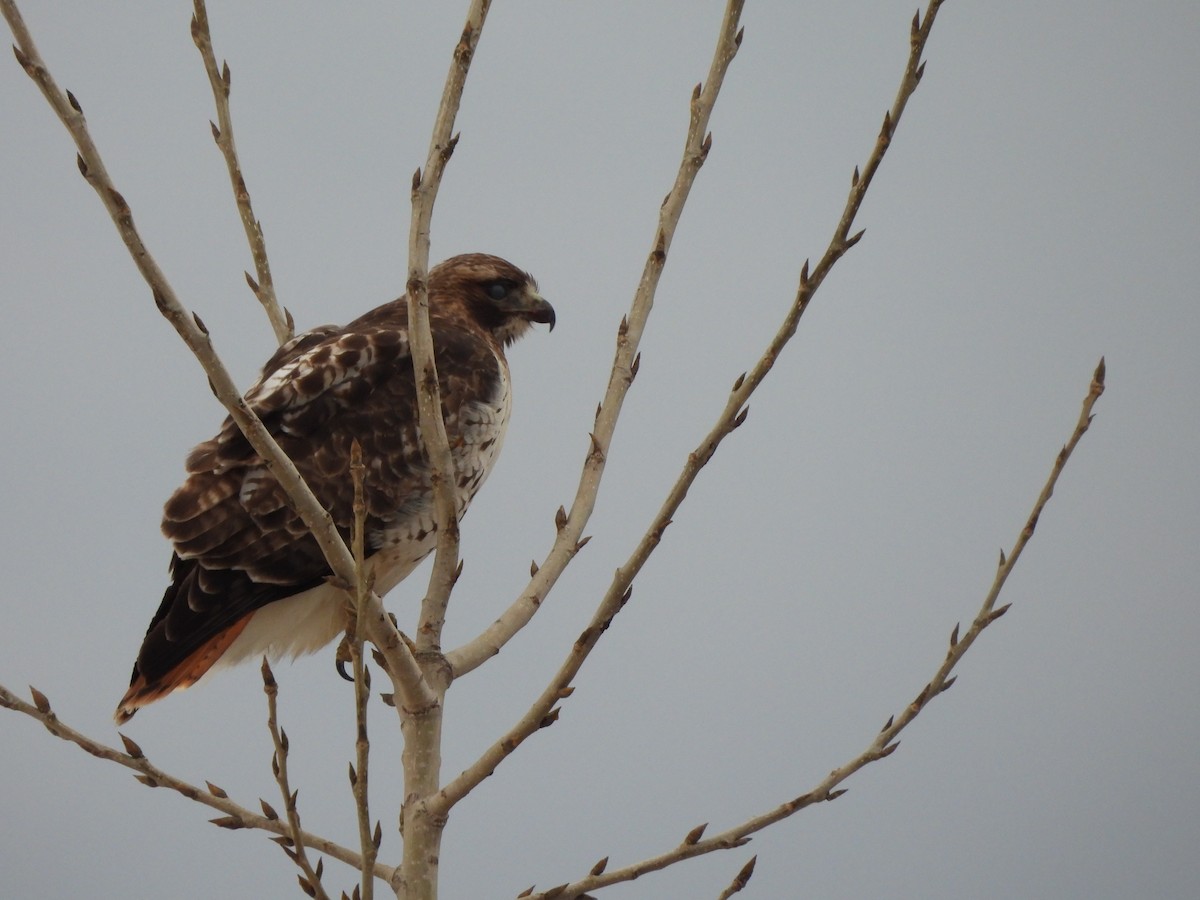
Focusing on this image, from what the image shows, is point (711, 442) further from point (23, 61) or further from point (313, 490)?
point (313, 490)

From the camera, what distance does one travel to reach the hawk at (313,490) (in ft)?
14.6

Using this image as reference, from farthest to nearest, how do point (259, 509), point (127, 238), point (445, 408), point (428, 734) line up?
1. point (445, 408)
2. point (259, 509)
3. point (428, 734)
4. point (127, 238)

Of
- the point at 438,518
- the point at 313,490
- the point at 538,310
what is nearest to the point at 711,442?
the point at 438,518

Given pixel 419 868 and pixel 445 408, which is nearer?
pixel 419 868

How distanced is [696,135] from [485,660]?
1.58 m

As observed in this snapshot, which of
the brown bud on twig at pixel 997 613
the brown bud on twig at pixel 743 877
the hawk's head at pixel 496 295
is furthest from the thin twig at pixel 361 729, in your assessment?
the hawk's head at pixel 496 295

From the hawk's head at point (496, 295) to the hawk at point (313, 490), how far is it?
70 centimetres

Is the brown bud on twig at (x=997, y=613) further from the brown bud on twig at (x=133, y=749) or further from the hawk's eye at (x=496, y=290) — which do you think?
the hawk's eye at (x=496, y=290)

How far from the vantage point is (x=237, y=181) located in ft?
14.8

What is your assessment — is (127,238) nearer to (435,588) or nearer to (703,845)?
(435,588)

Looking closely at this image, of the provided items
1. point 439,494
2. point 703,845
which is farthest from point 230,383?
point 703,845

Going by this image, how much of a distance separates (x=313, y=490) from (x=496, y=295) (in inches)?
62.5

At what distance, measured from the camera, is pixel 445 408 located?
191 inches

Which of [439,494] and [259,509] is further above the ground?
[259,509]
